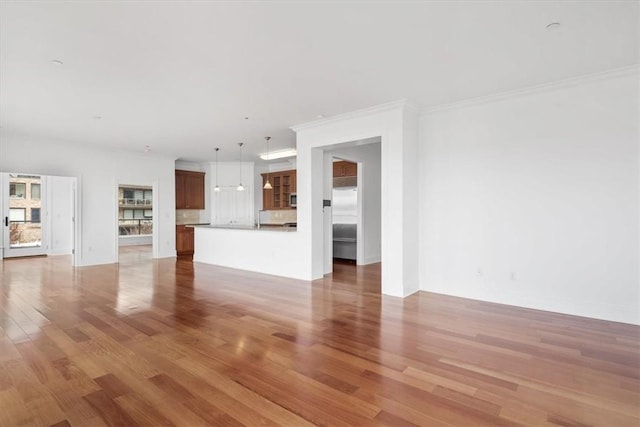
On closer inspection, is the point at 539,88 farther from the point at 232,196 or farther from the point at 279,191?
the point at 232,196

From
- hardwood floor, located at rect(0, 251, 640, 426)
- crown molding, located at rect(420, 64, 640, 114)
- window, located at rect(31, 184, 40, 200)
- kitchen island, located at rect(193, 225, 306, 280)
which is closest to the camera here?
hardwood floor, located at rect(0, 251, 640, 426)

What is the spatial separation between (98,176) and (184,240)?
2.62 meters

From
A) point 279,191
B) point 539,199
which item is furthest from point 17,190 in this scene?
point 539,199

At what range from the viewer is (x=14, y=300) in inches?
178

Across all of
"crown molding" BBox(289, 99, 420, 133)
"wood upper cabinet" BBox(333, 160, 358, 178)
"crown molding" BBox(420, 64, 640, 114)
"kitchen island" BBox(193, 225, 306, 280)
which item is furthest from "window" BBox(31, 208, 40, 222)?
"crown molding" BBox(420, 64, 640, 114)

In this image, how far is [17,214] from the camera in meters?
8.59

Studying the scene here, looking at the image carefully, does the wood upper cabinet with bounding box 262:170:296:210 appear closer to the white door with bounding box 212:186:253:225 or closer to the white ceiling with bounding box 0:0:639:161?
the white door with bounding box 212:186:253:225

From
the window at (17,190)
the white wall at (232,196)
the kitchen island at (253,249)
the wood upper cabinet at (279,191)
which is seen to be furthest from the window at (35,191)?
the wood upper cabinet at (279,191)

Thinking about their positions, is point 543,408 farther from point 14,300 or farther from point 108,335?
point 14,300

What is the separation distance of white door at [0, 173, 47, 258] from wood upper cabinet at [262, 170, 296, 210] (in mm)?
5907

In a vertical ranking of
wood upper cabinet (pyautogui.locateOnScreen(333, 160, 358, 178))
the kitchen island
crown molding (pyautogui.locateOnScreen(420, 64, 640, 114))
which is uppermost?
crown molding (pyautogui.locateOnScreen(420, 64, 640, 114))

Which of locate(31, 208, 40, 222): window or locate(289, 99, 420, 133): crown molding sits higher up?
locate(289, 99, 420, 133): crown molding

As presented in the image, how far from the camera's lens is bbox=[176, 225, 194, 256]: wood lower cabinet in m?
9.32

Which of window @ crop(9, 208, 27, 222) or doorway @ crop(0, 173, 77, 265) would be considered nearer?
doorway @ crop(0, 173, 77, 265)
